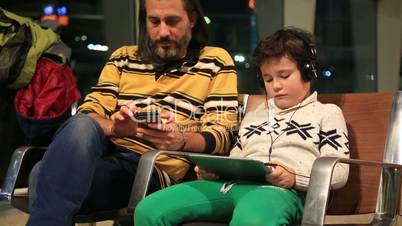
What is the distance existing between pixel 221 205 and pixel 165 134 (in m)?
0.26

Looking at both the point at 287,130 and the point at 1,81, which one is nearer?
the point at 287,130

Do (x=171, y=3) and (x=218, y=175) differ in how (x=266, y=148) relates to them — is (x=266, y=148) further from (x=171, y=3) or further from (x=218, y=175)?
(x=171, y=3)

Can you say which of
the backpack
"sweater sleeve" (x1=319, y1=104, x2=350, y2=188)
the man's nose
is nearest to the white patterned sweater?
"sweater sleeve" (x1=319, y1=104, x2=350, y2=188)

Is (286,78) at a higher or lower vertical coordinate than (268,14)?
lower

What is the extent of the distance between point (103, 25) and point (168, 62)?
121 inches

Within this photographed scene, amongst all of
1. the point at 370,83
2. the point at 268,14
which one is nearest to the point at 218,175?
the point at 268,14

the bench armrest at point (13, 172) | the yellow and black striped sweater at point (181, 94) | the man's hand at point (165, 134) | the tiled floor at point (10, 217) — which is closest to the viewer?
the man's hand at point (165, 134)

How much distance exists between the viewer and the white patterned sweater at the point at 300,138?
62.1 inches

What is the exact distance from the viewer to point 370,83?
593 cm

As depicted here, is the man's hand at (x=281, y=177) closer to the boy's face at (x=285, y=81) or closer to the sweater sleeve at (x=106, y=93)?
the boy's face at (x=285, y=81)

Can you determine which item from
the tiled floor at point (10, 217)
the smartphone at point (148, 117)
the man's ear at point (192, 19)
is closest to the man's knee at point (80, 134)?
the smartphone at point (148, 117)

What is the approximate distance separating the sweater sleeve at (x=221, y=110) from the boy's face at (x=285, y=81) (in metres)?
0.19

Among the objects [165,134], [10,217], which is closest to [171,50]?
[165,134]

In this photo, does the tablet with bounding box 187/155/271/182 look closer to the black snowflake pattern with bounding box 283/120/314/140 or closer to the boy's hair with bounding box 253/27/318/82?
the black snowflake pattern with bounding box 283/120/314/140
